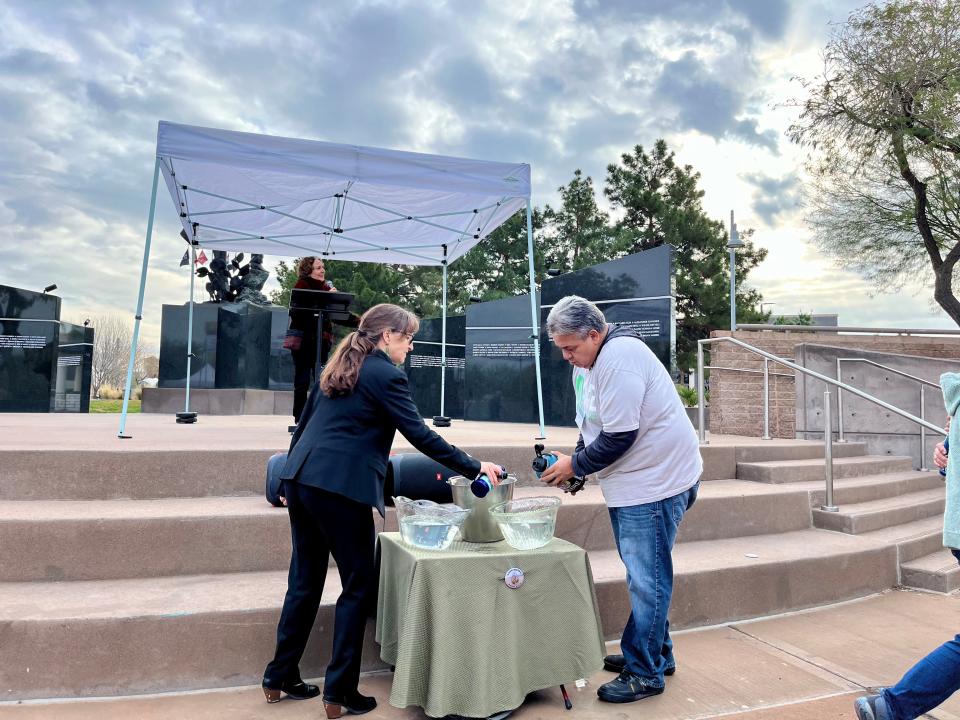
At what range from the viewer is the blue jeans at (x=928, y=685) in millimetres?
2141

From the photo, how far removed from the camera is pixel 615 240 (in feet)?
78.7

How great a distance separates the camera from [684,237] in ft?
80.7

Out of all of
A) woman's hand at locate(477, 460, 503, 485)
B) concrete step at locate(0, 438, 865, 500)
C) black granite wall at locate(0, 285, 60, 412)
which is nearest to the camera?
woman's hand at locate(477, 460, 503, 485)

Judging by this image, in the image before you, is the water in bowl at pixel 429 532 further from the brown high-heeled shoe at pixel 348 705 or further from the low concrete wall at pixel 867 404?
the low concrete wall at pixel 867 404

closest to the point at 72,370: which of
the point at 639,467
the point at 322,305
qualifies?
the point at 322,305

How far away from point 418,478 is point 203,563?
1.39 m

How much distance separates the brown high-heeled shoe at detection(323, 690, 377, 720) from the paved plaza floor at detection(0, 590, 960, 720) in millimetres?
60

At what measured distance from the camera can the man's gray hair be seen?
8.84 feet

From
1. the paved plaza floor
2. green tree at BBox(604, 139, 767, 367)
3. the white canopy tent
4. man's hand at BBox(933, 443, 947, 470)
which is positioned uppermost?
green tree at BBox(604, 139, 767, 367)

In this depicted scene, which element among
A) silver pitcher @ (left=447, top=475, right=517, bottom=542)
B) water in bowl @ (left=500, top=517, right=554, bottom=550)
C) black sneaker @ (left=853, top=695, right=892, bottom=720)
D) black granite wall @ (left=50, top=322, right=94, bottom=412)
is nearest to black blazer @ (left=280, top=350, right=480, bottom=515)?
silver pitcher @ (left=447, top=475, right=517, bottom=542)

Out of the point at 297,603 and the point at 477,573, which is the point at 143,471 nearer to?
the point at 297,603

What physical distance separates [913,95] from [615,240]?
1051cm

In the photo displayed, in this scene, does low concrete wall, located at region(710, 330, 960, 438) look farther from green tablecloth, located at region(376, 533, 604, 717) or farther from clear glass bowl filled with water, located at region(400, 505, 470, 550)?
clear glass bowl filled with water, located at region(400, 505, 470, 550)

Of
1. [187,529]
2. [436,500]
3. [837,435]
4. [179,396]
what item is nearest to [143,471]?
[187,529]
